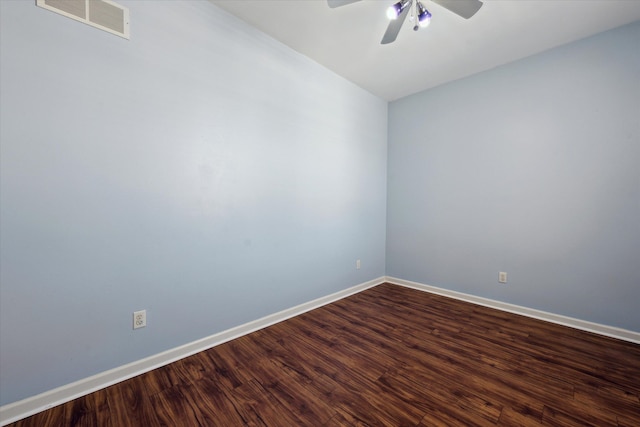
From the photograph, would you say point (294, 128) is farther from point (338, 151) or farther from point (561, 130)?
point (561, 130)

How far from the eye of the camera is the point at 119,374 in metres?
1.65

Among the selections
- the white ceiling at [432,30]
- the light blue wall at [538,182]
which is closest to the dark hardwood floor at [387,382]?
the light blue wall at [538,182]

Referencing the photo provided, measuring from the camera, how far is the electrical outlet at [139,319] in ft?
5.64

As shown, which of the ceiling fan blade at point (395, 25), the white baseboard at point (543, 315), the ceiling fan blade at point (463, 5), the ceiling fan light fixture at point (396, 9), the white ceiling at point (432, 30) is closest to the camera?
the ceiling fan blade at point (463, 5)

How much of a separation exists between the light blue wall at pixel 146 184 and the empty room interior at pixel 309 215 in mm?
14

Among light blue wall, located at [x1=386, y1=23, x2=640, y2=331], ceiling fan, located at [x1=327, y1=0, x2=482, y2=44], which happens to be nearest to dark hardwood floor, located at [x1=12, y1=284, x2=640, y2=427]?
light blue wall, located at [x1=386, y1=23, x2=640, y2=331]

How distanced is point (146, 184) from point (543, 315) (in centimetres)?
387

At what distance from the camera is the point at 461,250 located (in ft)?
10.4

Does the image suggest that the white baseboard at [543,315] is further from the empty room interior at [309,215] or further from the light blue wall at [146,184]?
the light blue wall at [146,184]

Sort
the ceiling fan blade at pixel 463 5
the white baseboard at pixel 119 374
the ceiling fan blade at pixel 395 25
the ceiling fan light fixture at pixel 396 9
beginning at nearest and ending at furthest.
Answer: the white baseboard at pixel 119 374 → the ceiling fan blade at pixel 463 5 → the ceiling fan light fixture at pixel 396 9 → the ceiling fan blade at pixel 395 25

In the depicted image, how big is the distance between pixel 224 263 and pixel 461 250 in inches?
111

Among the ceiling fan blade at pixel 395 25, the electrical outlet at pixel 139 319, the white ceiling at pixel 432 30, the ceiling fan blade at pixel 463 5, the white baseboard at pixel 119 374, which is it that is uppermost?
the white ceiling at pixel 432 30

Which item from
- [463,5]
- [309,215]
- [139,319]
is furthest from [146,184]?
[463,5]

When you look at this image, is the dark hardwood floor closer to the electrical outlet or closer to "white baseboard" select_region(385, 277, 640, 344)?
"white baseboard" select_region(385, 277, 640, 344)
